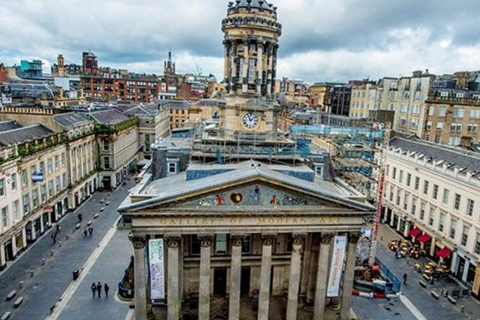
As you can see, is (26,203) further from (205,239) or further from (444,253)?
(444,253)

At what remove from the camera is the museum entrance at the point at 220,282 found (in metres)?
36.1

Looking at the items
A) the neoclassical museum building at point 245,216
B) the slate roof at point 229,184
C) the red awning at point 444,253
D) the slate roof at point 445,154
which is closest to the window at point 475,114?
the slate roof at point 445,154

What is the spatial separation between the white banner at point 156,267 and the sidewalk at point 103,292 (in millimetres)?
6802

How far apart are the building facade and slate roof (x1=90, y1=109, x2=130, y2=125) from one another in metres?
54.8

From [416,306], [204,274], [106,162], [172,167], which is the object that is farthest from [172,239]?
[106,162]

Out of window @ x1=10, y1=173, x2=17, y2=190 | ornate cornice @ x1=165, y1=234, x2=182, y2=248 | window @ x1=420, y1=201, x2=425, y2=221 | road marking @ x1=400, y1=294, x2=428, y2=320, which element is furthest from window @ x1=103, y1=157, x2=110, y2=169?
road marking @ x1=400, y1=294, x2=428, y2=320

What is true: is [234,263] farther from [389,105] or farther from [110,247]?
[389,105]

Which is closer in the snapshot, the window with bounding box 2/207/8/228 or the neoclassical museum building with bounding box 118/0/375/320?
the neoclassical museum building with bounding box 118/0/375/320

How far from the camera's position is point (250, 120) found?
40312mm

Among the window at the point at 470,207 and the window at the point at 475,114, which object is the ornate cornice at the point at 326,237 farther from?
the window at the point at 475,114

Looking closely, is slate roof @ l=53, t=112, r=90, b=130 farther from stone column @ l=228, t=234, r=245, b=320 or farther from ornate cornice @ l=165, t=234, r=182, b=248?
stone column @ l=228, t=234, r=245, b=320

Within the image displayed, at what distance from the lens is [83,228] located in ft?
184

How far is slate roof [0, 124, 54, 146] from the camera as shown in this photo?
4801cm

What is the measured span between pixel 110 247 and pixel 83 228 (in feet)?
28.2
